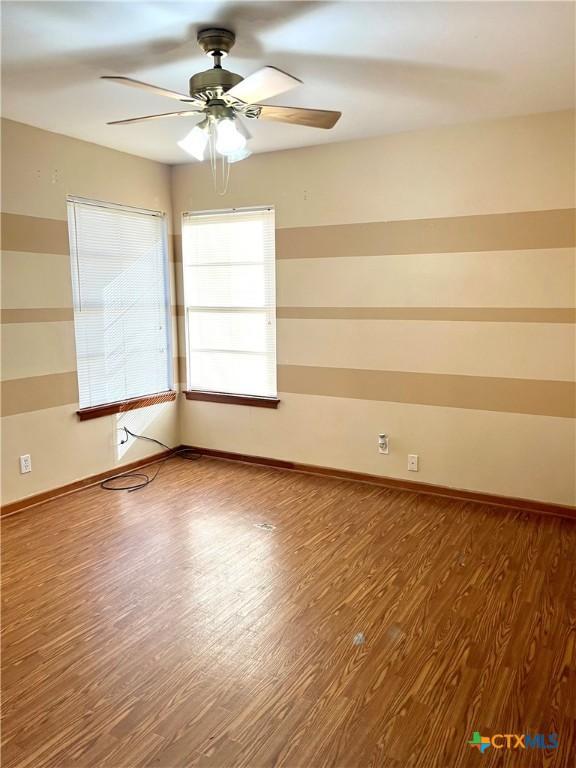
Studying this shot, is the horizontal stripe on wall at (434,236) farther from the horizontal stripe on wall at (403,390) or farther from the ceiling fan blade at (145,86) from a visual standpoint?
the ceiling fan blade at (145,86)

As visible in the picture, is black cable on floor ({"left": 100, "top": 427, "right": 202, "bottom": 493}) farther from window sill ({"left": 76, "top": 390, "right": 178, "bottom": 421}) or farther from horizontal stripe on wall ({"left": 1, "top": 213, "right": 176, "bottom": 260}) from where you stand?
horizontal stripe on wall ({"left": 1, "top": 213, "right": 176, "bottom": 260})

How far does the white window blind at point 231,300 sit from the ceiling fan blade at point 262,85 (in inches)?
86.2

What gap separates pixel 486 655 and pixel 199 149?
Answer: 269cm

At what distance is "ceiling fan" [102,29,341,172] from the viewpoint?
2.28 meters

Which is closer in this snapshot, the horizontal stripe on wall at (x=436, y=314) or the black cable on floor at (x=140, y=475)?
the horizontal stripe on wall at (x=436, y=314)

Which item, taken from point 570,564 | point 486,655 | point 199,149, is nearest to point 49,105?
point 199,149

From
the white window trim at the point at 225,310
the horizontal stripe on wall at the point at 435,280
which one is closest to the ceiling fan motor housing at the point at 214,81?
the horizontal stripe on wall at the point at 435,280

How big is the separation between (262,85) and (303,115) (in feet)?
1.31

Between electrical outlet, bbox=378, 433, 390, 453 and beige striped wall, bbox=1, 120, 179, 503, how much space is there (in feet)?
7.23

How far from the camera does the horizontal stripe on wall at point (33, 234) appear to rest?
145 inches

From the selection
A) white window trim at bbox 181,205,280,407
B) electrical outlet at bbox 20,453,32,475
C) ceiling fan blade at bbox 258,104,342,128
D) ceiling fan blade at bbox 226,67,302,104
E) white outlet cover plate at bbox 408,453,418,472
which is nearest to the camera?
ceiling fan blade at bbox 226,67,302,104

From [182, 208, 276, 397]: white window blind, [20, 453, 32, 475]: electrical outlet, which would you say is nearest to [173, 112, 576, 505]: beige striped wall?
[182, 208, 276, 397]: white window blind

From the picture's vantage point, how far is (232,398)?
4949 mm

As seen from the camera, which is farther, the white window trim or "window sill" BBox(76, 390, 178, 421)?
the white window trim
